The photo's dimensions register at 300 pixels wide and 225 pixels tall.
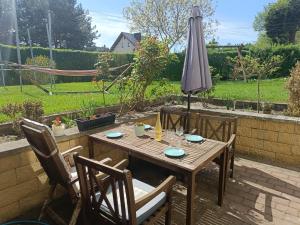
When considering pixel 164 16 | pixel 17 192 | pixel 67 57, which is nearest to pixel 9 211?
pixel 17 192

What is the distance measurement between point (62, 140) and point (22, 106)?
1.31 m

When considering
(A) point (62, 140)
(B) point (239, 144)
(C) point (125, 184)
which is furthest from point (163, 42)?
(C) point (125, 184)

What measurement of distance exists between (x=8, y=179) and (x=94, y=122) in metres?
1.10

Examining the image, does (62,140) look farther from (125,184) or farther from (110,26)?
(110,26)

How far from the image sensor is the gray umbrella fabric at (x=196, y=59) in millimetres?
3229

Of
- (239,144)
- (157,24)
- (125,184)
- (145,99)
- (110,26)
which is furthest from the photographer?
(110,26)

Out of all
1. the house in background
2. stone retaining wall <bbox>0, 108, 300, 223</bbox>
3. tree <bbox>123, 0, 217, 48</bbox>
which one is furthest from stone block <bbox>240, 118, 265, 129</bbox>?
the house in background

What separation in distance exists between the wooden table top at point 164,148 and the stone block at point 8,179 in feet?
2.81

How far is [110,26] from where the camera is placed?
1188 inches

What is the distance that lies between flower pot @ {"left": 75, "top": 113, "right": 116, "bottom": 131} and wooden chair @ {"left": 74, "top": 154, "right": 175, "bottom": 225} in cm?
109

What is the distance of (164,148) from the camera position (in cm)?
249

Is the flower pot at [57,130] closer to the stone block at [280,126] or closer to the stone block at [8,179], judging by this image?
the stone block at [8,179]

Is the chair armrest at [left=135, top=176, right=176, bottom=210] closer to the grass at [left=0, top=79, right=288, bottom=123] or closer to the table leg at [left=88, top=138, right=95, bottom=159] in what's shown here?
the table leg at [left=88, top=138, right=95, bottom=159]

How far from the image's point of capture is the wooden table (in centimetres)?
212
